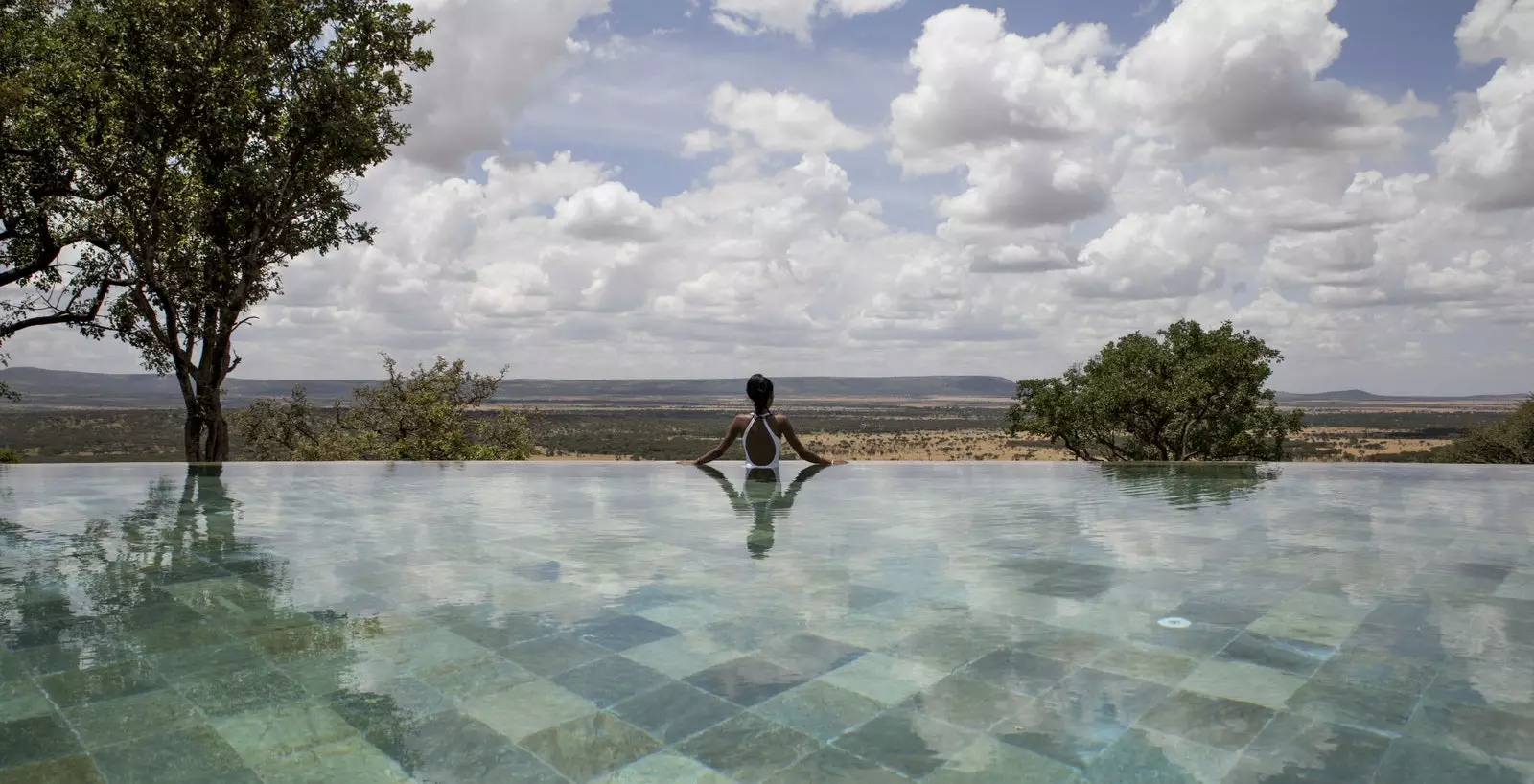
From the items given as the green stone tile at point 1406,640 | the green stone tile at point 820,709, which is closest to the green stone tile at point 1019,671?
the green stone tile at point 820,709

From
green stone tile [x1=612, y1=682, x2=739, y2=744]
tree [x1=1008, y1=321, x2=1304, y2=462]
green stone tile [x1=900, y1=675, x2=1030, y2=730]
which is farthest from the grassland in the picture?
green stone tile [x1=900, y1=675, x2=1030, y2=730]

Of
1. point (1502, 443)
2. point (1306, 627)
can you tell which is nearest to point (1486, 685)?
point (1306, 627)

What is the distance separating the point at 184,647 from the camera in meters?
3.72

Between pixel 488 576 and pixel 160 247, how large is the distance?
1332cm

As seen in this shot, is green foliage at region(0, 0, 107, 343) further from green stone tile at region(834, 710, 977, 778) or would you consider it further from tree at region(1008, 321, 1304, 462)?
tree at region(1008, 321, 1304, 462)

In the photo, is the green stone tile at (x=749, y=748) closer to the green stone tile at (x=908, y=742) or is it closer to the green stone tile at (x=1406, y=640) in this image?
the green stone tile at (x=908, y=742)

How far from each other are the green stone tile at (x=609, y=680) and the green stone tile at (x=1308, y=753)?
1.94m

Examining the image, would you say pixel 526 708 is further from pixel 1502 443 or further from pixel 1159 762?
pixel 1502 443

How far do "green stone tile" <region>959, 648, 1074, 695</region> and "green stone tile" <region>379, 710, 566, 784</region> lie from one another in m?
1.62

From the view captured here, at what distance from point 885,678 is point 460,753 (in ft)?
4.99

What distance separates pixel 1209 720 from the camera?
9.60 feet

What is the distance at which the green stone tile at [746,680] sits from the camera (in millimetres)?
3178

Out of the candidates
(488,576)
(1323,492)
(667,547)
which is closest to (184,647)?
(488,576)

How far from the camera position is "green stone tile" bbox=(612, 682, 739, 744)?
289 centimetres
